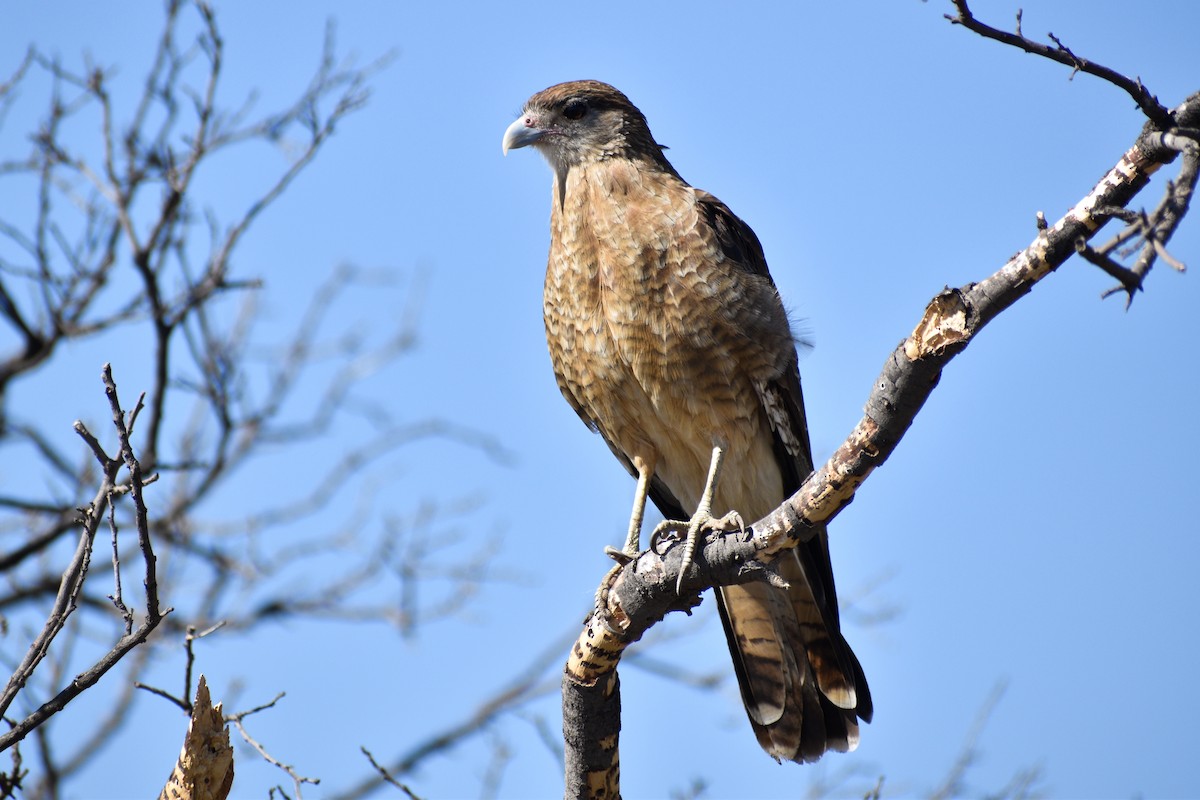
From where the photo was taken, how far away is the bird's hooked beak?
4250 mm

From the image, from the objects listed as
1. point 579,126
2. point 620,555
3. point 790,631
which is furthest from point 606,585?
point 579,126

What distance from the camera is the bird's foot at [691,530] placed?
2.97 m

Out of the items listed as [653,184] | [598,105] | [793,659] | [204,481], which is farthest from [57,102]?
[793,659]

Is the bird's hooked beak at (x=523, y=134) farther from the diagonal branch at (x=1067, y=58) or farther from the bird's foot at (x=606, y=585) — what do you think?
the diagonal branch at (x=1067, y=58)

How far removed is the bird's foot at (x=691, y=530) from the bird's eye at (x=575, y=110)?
1738 mm

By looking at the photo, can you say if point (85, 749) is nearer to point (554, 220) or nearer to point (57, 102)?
point (57, 102)

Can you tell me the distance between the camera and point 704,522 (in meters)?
3.10

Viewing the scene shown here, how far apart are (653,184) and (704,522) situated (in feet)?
4.34

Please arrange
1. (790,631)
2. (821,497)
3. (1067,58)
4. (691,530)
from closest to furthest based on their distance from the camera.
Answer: (1067,58), (821,497), (691,530), (790,631)

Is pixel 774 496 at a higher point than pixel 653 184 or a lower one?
lower

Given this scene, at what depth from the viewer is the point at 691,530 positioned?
3078mm

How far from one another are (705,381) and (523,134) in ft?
4.38

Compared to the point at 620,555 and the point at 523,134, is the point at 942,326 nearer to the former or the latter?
the point at 620,555

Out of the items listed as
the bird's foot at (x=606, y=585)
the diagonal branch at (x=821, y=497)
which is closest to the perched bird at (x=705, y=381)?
the bird's foot at (x=606, y=585)
